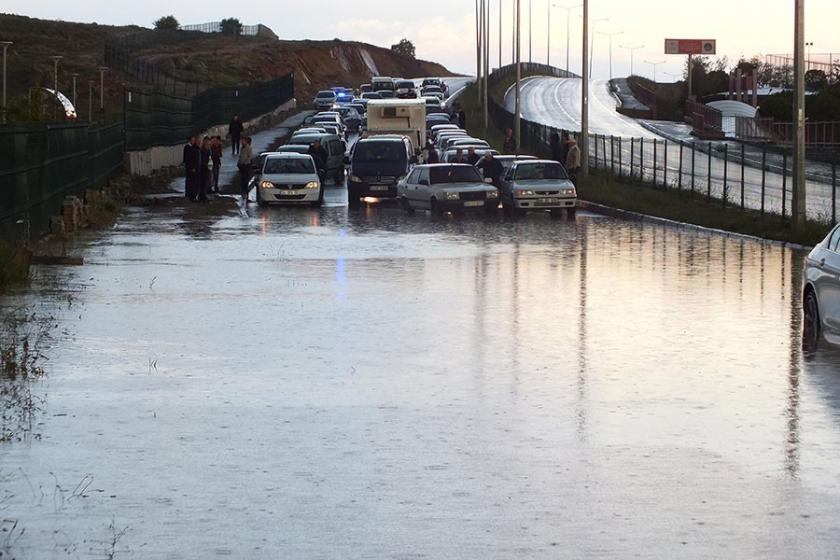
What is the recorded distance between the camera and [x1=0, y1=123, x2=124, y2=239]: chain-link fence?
82.4 feet

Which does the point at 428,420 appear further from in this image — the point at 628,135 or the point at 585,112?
the point at 628,135

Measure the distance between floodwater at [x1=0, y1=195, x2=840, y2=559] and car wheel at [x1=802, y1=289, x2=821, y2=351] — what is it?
0.13 meters

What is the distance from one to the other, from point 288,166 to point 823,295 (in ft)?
103

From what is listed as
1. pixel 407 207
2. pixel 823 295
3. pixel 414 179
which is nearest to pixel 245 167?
pixel 407 207

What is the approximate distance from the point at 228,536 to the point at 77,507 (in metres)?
1.08

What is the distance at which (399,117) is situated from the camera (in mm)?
65062

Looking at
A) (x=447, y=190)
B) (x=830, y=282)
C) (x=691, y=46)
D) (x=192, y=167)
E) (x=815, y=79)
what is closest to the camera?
(x=830, y=282)

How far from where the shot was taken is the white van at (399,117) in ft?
211

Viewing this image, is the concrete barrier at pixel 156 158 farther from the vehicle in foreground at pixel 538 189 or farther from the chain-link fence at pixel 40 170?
the vehicle in foreground at pixel 538 189

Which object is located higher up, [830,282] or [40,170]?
[40,170]

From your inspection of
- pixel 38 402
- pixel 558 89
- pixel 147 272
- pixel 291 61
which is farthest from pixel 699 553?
pixel 291 61

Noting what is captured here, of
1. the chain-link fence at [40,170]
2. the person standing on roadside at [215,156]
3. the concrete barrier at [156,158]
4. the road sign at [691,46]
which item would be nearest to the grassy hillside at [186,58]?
the concrete barrier at [156,158]

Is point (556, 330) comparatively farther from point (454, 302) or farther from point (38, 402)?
point (38, 402)

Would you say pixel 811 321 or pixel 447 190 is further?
pixel 447 190
